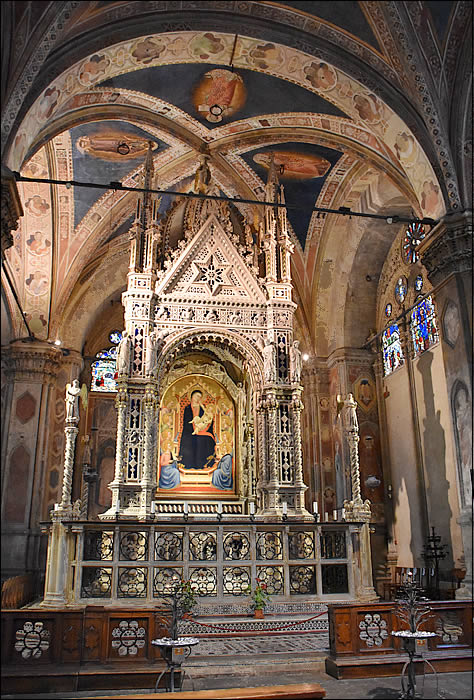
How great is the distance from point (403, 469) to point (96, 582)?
27.6 feet

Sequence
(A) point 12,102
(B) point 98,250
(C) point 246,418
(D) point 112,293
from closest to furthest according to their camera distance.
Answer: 1. (A) point 12,102
2. (C) point 246,418
3. (B) point 98,250
4. (D) point 112,293

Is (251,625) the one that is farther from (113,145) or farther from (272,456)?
(113,145)

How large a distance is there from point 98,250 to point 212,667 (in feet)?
40.1

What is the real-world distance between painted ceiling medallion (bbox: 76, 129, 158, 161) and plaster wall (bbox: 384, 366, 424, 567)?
8615 mm

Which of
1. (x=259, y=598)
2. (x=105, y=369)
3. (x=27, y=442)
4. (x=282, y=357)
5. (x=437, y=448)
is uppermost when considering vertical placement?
(x=105, y=369)

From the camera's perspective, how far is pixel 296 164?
599 inches

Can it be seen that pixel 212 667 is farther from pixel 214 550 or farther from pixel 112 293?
pixel 112 293

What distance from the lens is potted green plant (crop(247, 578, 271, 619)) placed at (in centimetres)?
985

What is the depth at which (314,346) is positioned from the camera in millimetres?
17641

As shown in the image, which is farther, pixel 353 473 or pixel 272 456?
pixel 272 456

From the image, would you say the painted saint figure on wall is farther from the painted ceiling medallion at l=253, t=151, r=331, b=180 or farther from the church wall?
the painted ceiling medallion at l=253, t=151, r=331, b=180

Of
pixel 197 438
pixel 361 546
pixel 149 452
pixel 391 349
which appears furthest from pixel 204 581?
pixel 391 349

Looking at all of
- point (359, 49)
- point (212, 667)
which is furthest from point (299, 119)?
point (212, 667)

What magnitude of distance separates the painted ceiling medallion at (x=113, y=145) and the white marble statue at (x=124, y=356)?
4584 millimetres
